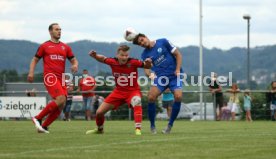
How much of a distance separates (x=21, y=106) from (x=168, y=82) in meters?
16.7

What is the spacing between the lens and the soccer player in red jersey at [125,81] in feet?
52.5

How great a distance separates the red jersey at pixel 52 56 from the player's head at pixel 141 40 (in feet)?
5.04

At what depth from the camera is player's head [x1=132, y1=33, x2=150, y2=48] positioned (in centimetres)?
1609

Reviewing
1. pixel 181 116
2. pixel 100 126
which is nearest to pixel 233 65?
pixel 181 116

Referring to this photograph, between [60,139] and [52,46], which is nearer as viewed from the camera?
[60,139]

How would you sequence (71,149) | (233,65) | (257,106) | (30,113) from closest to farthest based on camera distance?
(71,149) → (30,113) → (257,106) → (233,65)

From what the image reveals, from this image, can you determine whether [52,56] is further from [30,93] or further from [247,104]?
[30,93]

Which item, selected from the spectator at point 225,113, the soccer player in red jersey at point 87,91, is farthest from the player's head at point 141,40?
the spectator at point 225,113

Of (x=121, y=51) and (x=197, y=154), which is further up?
(x=121, y=51)

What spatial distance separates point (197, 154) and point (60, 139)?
3.67m

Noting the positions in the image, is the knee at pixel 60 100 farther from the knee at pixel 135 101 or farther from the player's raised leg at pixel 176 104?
the player's raised leg at pixel 176 104

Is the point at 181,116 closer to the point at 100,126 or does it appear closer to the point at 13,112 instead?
the point at 13,112

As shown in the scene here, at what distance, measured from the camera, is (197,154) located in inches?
440

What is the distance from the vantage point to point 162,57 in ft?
54.6
